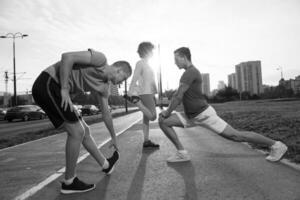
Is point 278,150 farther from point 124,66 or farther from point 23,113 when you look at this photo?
point 23,113

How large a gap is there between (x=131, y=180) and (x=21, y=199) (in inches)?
50.2

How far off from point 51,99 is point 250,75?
12596 cm

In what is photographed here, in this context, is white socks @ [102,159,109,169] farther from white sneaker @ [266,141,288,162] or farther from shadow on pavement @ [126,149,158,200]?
white sneaker @ [266,141,288,162]

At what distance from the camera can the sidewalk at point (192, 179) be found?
10.2ft

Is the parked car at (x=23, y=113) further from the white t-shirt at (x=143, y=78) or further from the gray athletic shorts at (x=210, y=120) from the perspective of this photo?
the gray athletic shorts at (x=210, y=120)

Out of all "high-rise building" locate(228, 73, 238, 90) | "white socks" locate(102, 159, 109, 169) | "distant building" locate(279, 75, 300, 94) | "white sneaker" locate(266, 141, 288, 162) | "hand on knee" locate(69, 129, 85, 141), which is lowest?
"white socks" locate(102, 159, 109, 169)

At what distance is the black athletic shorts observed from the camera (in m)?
3.19

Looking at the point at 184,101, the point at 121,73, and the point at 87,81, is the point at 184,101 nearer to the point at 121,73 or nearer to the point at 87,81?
the point at 121,73

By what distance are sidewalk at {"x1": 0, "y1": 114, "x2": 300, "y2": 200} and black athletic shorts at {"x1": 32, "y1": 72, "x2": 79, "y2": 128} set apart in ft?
2.76

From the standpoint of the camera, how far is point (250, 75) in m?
122

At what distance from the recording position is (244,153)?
5.33m

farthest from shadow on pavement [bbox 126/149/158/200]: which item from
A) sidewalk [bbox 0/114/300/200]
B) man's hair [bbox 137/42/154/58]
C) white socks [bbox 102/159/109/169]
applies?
man's hair [bbox 137/42/154/58]

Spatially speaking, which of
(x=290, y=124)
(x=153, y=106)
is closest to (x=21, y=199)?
(x=153, y=106)

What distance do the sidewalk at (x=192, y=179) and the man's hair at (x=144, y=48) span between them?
2.08 meters
